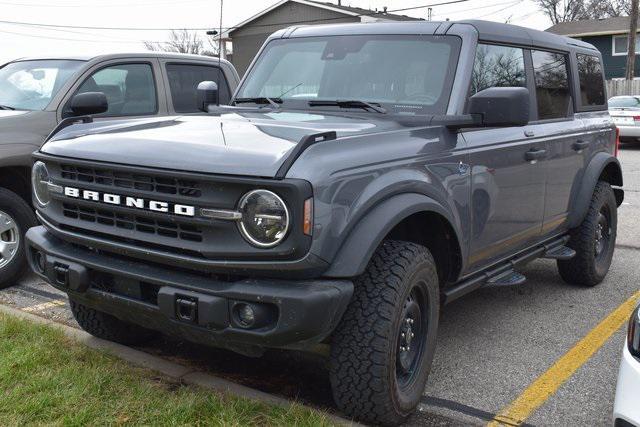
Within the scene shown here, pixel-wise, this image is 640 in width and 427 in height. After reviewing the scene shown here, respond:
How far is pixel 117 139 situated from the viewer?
3256mm

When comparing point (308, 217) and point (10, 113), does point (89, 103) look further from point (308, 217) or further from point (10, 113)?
point (308, 217)

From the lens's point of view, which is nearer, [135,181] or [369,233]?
[369,233]

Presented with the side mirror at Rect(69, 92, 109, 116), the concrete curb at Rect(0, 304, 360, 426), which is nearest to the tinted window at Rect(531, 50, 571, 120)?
the concrete curb at Rect(0, 304, 360, 426)

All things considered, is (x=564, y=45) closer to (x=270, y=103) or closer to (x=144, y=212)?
(x=270, y=103)

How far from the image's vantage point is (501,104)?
358 cm

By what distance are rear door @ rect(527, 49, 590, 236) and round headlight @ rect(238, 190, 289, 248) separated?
2.39 metres

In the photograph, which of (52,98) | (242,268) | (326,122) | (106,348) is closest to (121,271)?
(242,268)

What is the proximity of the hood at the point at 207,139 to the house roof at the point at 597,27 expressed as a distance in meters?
36.9

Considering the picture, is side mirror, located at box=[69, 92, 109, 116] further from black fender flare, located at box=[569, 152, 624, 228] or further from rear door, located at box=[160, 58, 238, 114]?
black fender flare, located at box=[569, 152, 624, 228]

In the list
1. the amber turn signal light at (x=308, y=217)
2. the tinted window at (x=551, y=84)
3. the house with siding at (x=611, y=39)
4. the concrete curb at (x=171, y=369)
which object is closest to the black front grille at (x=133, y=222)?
the amber turn signal light at (x=308, y=217)

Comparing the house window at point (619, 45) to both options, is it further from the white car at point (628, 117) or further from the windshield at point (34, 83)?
the windshield at point (34, 83)

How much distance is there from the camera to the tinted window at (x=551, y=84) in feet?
16.0

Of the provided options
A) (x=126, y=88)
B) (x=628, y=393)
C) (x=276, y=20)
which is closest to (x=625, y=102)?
(x=126, y=88)

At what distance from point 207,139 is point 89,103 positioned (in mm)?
2504
